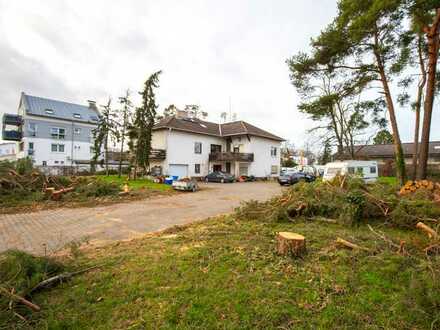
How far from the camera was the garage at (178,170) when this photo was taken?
82.3ft

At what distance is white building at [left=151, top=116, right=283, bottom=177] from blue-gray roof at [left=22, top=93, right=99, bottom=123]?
15.7 meters

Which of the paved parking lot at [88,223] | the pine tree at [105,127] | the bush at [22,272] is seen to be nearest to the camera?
the bush at [22,272]

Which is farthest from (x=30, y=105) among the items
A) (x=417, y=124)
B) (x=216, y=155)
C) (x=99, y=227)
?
(x=417, y=124)

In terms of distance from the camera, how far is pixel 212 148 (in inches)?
1179

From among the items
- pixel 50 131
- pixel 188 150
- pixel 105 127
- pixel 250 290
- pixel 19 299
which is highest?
pixel 50 131

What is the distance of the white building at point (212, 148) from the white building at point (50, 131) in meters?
→ 15.5

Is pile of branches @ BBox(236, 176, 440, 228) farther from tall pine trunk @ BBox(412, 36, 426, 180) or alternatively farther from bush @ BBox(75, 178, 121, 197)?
bush @ BBox(75, 178, 121, 197)

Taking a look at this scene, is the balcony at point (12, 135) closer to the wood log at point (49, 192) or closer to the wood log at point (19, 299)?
the wood log at point (49, 192)

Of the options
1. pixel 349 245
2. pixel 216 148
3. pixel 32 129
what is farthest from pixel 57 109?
pixel 349 245

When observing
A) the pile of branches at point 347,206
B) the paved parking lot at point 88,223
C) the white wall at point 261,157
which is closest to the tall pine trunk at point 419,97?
the pile of branches at point 347,206

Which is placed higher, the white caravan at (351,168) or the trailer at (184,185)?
the white caravan at (351,168)

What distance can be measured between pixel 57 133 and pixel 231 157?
1009 inches

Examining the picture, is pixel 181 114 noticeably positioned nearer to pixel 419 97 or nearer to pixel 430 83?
pixel 419 97

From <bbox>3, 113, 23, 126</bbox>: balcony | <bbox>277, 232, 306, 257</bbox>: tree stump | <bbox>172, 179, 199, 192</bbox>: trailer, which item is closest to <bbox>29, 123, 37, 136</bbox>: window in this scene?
<bbox>3, 113, 23, 126</bbox>: balcony
